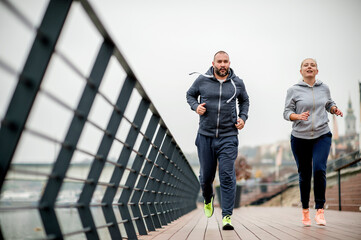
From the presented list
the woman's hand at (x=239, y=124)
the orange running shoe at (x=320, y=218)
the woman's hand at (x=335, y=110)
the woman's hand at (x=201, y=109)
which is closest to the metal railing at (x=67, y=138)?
the woman's hand at (x=201, y=109)

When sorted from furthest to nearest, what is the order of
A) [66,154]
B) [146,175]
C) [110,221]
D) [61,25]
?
[146,175] < [110,221] < [66,154] < [61,25]

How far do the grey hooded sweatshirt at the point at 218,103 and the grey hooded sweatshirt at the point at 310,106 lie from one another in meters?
0.58

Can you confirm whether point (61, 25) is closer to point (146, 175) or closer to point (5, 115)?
point (5, 115)

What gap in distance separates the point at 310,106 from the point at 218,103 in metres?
1.03

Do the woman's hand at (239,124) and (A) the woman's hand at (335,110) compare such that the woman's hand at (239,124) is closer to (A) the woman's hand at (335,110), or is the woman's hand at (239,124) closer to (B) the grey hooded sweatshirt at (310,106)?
(B) the grey hooded sweatshirt at (310,106)

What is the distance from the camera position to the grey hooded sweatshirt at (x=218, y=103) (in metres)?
5.32

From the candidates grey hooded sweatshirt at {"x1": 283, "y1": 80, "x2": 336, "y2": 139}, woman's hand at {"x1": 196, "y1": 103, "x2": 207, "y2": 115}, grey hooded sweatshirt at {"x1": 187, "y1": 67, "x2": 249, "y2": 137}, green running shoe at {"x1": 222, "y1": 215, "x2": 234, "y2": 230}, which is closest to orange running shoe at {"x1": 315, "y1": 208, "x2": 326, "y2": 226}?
grey hooded sweatshirt at {"x1": 283, "y1": 80, "x2": 336, "y2": 139}

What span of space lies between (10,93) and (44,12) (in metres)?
0.40

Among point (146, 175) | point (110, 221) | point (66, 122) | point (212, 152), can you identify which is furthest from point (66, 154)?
point (212, 152)

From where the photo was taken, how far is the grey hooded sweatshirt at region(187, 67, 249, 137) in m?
5.32

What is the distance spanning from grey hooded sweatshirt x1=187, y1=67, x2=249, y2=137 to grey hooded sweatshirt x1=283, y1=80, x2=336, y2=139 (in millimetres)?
580

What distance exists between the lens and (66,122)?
2.62 meters

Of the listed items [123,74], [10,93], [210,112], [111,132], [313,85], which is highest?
[313,85]

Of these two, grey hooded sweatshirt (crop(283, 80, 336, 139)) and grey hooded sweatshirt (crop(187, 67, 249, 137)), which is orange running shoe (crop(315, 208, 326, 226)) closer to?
grey hooded sweatshirt (crop(283, 80, 336, 139))
